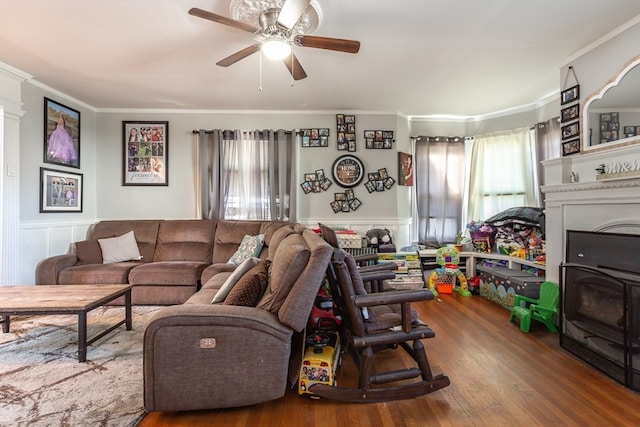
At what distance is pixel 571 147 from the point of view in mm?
2830

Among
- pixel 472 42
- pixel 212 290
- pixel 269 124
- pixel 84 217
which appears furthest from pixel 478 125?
pixel 84 217

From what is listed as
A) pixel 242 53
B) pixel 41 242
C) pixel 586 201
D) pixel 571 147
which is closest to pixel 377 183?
pixel 571 147

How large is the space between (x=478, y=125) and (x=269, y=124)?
3181 mm

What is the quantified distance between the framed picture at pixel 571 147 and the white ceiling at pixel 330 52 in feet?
2.61

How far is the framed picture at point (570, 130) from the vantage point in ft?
9.12

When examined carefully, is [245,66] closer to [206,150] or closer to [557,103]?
[206,150]

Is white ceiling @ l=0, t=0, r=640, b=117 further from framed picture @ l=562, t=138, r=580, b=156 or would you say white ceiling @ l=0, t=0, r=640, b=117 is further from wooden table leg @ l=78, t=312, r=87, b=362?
wooden table leg @ l=78, t=312, r=87, b=362

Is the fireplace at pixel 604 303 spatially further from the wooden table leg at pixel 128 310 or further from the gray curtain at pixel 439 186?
the wooden table leg at pixel 128 310

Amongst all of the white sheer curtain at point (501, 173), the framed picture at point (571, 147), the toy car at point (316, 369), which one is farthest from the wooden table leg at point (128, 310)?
the white sheer curtain at point (501, 173)

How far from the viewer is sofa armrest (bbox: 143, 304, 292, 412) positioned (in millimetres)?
1573

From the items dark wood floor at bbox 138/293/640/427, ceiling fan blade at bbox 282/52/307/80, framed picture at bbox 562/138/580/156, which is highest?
ceiling fan blade at bbox 282/52/307/80

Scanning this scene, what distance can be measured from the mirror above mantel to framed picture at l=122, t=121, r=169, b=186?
4853 millimetres

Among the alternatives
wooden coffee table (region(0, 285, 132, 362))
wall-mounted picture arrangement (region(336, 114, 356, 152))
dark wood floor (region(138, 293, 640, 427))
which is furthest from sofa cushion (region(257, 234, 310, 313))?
wall-mounted picture arrangement (region(336, 114, 356, 152))

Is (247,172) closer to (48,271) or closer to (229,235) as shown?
(229,235)
